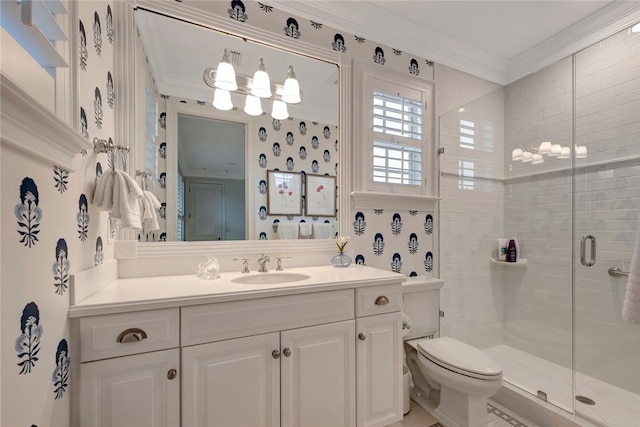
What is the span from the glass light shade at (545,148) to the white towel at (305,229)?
6.60 feet

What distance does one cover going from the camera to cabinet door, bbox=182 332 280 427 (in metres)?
1.07

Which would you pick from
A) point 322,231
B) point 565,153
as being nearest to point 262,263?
point 322,231

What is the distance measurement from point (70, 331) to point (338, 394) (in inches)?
42.7

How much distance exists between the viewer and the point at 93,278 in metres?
1.08

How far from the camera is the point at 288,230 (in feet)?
5.96

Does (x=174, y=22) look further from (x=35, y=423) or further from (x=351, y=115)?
(x=35, y=423)

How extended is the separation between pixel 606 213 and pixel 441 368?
5.13 ft

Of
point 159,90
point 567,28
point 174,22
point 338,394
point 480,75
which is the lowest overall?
point 338,394

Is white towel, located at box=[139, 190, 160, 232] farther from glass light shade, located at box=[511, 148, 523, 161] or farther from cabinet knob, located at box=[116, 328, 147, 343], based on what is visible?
glass light shade, located at box=[511, 148, 523, 161]

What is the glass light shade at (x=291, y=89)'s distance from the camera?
1.83 meters

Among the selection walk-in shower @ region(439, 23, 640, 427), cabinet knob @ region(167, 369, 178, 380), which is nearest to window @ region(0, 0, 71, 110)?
cabinet knob @ region(167, 369, 178, 380)

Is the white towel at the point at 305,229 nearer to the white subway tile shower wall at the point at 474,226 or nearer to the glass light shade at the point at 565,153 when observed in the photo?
the white subway tile shower wall at the point at 474,226

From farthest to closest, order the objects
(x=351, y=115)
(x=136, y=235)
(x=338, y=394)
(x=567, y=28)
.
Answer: (x=567, y=28) < (x=351, y=115) < (x=136, y=235) < (x=338, y=394)

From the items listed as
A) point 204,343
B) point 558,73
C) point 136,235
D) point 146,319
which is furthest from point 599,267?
point 136,235
